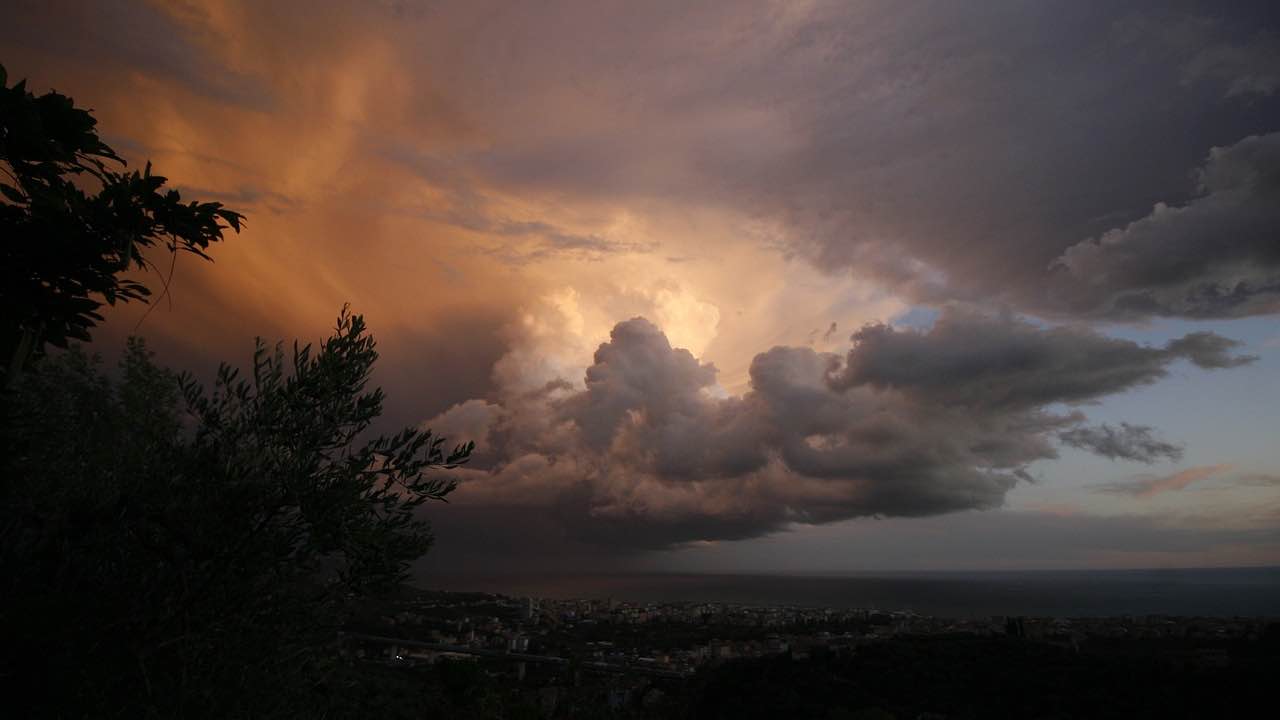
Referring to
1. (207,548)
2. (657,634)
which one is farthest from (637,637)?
(207,548)

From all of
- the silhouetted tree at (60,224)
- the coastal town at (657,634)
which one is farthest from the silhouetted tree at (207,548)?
the coastal town at (657,634)

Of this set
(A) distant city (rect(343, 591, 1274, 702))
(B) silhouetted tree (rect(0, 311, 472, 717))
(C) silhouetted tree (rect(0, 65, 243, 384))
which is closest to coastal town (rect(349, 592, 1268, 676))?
(A) distant city (rect(343, 591, 1274, 702))

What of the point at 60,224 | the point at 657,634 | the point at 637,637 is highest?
the point at 60,224

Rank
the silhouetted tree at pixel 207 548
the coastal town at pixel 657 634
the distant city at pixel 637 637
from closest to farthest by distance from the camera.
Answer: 1. the silhouetted tree at pixel 207 548
2. the distant city at pixel 637 637
3. the coastal town at pixel 657 634

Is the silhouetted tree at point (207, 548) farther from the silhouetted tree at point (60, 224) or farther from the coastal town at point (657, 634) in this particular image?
the coastal town at point (657, 634)

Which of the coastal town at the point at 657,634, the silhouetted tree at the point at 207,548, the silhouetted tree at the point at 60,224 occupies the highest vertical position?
the silhouetted tree at the point at 60,224

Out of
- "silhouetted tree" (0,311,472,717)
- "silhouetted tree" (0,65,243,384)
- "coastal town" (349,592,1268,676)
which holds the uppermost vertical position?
"silhouetted tree" (0,65,243,384)

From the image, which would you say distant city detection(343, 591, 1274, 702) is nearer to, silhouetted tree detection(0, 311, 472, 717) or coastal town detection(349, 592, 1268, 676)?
coastal town detection(349, 592, 1268, 676)

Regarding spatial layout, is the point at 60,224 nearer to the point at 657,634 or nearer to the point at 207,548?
the point at 207,548

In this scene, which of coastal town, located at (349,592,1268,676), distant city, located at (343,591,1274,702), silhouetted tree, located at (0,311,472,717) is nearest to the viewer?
silhouetted tree, located at (0,311,472,717)

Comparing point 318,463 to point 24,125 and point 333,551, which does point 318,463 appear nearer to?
point 333,551

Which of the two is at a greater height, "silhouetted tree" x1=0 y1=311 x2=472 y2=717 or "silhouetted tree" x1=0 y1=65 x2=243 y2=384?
"silhouetted tree" x1=0 y1=65 x2=243 y2=384

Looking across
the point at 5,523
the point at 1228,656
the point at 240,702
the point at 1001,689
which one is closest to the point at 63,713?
the point at 240,702
